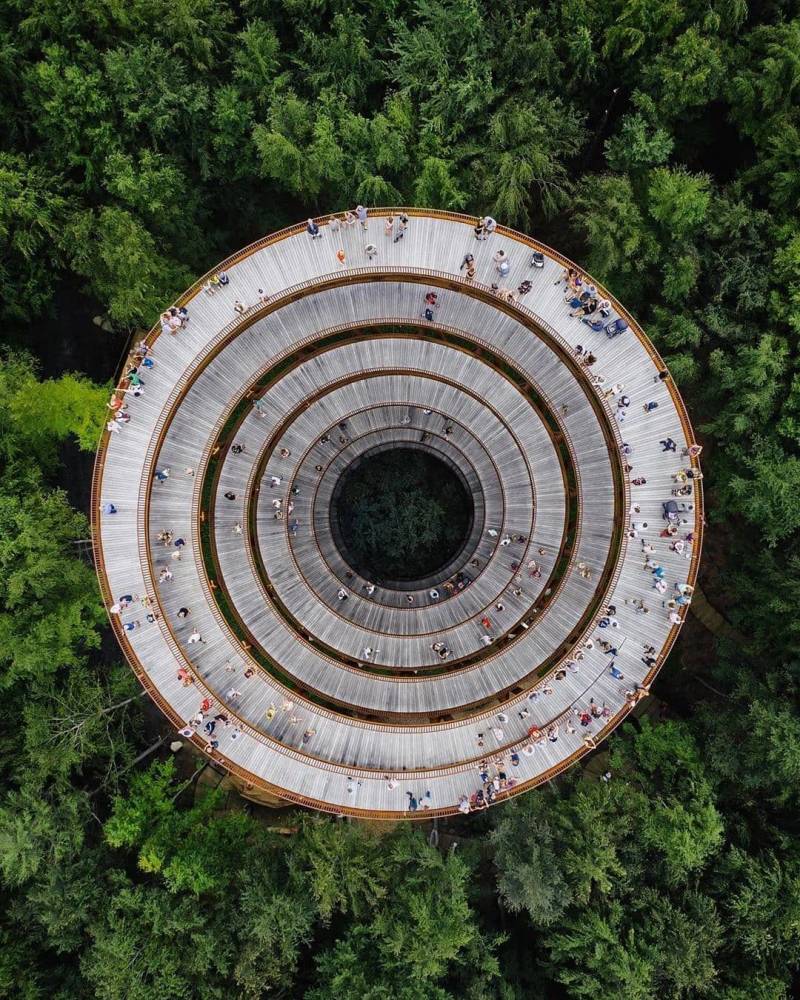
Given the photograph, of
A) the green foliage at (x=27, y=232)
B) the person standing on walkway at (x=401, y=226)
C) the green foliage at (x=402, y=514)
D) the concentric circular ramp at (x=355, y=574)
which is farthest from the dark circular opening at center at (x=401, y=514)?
the green foliage at (x=27, y=232)

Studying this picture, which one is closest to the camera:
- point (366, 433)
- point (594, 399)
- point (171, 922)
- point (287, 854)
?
point (171, 922)

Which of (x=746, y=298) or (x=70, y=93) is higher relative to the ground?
(x=746, y=298)

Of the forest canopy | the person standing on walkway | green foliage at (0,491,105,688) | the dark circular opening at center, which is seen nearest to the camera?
the forest canopy

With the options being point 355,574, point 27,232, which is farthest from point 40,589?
point 27,232

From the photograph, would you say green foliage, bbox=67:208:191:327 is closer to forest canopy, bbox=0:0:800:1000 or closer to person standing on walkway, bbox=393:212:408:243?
forest canopy, bbox=0:0:800:1000

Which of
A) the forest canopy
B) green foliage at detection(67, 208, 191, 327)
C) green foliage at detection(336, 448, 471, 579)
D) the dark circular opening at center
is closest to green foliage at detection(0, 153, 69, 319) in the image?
the forest canopy

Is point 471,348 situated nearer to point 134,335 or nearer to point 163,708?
point 134,335

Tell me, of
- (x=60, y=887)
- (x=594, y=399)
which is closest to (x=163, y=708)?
(x=60, y=887)
